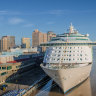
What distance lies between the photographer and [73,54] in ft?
76.8

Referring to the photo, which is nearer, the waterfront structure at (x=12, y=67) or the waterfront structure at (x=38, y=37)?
the waterfront structure at (x=12, y=67)

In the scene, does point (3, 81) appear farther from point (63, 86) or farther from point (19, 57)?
point (19, 57)

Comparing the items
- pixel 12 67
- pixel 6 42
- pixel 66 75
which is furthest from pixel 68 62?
pixel 6 42

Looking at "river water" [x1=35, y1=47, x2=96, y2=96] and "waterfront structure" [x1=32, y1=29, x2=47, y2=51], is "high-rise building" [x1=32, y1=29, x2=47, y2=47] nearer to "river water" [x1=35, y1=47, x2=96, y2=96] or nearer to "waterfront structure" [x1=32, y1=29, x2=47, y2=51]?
"waterfront structure" [x1=32, y1=29, x2=47, y2=51]

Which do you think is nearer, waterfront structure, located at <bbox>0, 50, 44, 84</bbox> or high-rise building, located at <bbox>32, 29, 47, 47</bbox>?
waterfront structure, located at <bbox>0, 50, 44, 84</bbox>

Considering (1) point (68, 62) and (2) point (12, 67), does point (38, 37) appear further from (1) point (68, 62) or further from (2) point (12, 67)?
(1) point (68, 62)

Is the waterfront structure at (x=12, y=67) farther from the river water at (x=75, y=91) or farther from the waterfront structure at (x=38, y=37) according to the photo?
the waterfront structure at (x=38, y=37)

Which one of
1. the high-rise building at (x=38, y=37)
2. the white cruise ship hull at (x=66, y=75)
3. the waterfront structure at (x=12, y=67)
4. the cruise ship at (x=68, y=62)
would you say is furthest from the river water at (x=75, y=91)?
the high-rise building at (x=38, y=37)


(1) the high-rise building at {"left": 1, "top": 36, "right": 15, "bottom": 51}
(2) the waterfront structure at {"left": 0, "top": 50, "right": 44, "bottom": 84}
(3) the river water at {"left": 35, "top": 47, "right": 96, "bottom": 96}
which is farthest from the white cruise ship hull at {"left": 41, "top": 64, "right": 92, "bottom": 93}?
(1) the high-rise building at {"left": 1, "top": 36, "right": 15, "bottom": 51}

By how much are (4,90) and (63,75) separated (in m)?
10.6

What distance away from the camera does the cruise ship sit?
21094mm

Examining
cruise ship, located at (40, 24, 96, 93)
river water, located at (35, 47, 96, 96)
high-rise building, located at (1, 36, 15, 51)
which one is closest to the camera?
cruise ship, located at (40, 24, 96, 93)

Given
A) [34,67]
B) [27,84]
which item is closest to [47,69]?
[27,84]

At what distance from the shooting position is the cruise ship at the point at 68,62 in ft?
69.2
